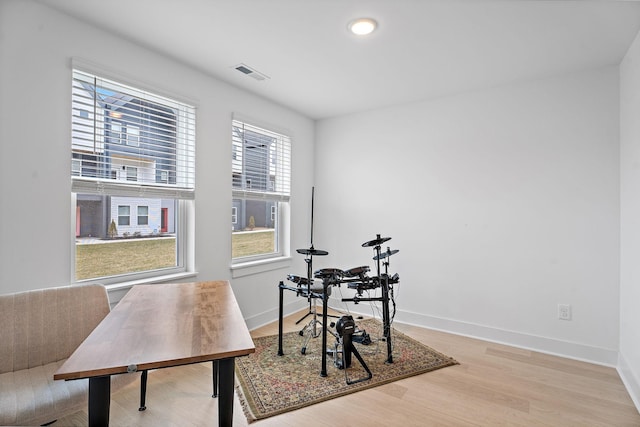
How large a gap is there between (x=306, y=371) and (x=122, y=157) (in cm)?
213

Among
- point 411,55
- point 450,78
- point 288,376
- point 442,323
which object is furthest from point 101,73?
point 442,323

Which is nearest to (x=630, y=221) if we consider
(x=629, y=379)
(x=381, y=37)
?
(x=629, y=379)

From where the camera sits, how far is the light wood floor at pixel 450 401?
1.92m

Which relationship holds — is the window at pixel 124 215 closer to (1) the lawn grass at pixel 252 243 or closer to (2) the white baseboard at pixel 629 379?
(1) the lawn grass at pixel 252 243

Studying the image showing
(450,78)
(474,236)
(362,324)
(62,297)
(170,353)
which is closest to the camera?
(170,353)

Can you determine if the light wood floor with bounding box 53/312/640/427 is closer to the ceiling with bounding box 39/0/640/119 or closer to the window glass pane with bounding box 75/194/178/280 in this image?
the window glass pane with bounding box 75/194/178/280

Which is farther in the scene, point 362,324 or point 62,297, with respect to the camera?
point 362,324

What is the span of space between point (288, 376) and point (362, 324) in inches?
53.8

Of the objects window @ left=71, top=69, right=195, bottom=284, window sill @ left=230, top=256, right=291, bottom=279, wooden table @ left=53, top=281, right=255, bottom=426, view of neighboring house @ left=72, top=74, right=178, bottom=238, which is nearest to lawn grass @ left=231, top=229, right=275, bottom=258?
window sill @ left=230, top=256, right=291, bottom=279

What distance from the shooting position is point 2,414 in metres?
1.26

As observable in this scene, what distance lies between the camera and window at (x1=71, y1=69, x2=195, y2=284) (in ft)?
7.14

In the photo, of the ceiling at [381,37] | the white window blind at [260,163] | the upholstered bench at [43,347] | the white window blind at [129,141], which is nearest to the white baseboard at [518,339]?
the white window blind at [260,163]

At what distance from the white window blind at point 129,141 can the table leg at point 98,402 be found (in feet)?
5.09

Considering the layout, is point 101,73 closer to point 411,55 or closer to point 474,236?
point 411,55
